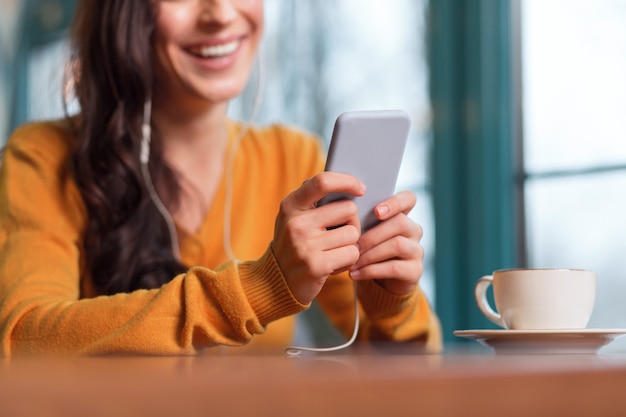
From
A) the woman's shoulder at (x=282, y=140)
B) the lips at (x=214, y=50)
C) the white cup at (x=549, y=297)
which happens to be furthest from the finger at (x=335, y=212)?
the woman's shoulder at (x=282, y=140)

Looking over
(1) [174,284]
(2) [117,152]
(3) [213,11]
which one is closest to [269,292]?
(1) [174,284]

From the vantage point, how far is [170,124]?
1.47 metres

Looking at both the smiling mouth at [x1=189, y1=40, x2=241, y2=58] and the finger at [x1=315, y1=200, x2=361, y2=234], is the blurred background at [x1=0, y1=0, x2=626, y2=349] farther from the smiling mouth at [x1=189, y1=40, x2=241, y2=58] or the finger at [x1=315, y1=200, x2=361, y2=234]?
the finger at [x1=315, y1=200, x2=361, y2=234]

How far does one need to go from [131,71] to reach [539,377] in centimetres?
120

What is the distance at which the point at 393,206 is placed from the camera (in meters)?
0.87

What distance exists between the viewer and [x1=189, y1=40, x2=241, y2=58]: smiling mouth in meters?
1.38

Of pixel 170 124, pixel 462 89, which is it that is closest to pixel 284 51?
pixel 462 89

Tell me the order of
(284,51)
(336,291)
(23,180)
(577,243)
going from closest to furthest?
1. (23,180)
2. (336,291)
3. (577,243)
4. (284,51)

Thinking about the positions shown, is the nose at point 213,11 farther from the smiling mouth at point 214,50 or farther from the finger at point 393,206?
the finger at point 393,206

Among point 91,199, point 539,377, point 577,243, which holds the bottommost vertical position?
point 577,243

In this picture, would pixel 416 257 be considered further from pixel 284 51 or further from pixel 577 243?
pixel 284 51

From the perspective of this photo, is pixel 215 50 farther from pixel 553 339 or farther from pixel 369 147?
pixel 553 339

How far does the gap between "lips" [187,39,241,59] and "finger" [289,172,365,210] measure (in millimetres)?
641

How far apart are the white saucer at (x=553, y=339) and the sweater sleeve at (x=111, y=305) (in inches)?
9.7
